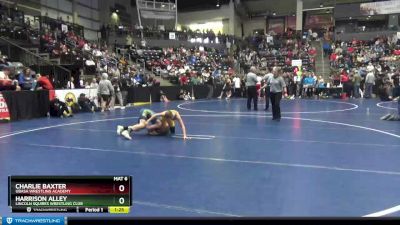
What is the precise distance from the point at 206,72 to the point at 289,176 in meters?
25.8

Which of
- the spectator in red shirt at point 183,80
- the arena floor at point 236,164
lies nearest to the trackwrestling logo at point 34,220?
the arena floor at point 236,164

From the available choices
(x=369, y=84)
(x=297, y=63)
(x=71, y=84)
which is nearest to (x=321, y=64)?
(x=297, y=63)

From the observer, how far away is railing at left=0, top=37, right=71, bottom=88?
61.0ft

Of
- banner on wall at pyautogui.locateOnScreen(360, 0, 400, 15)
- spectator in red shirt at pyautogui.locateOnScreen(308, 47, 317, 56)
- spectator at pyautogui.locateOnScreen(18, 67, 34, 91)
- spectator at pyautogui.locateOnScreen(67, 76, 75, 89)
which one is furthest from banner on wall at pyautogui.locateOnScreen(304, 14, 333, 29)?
spectator at pyautogui.locateOnScreen(18, 67, 34, 91)

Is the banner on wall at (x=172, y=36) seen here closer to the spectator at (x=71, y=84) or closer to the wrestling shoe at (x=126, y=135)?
the spectator at (x=71, y=84)

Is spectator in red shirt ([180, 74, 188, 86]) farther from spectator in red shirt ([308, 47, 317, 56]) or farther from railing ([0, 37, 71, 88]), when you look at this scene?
spectator in red shirt ([308, 47, 317, 56])

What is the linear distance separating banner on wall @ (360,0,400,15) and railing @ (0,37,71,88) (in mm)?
26736

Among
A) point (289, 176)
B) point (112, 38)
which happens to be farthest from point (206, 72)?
point (289, 176)

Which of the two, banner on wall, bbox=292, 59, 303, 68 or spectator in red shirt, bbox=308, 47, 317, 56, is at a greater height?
spectator in red shirt, bbox=308, 47, 317, 56
